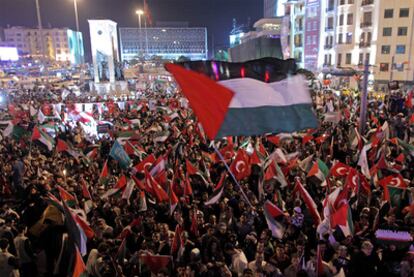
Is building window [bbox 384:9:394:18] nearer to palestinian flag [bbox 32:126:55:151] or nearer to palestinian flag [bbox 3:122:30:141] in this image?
palestinian flag [bbox 3:122:30:141]

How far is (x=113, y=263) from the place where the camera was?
5.75 m

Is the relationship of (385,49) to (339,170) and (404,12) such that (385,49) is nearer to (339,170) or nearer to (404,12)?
(404,12)

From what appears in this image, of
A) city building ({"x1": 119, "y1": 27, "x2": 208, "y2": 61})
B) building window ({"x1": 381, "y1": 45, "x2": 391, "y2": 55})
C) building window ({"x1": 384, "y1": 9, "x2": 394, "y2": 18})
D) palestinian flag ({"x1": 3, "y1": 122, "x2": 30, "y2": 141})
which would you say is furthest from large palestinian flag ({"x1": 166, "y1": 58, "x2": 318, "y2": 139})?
city building ({"x1": 119, "y1": 27, "x2": 208, "y2": 61})

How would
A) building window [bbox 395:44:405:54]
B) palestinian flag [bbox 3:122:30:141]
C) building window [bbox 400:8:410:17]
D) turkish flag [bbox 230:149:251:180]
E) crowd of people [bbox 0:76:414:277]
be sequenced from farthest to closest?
building window [bbox 395:44:405:54], building window [bbox 400:8:410:17], palestinian flag [bbox 3:122:30:141], turkish flag [bbox 230:149:251:180], crowd of people [bbox 0:76:414:277]

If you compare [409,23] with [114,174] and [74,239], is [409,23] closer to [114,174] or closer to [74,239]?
[114,174]

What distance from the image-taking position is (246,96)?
6.24m

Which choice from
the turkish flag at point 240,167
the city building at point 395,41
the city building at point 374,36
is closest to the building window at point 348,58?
the city building at point 374,36

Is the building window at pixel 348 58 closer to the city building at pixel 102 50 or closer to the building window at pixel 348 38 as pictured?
the building window at pixel 348 38

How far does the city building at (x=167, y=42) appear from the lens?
410ft

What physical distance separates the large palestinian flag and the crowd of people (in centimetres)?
100

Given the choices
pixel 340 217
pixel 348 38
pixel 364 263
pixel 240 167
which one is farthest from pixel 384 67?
pixel 364 263

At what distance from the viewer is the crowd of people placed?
225 inches

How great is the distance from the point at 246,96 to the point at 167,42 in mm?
126641

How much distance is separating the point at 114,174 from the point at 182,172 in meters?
2.15
